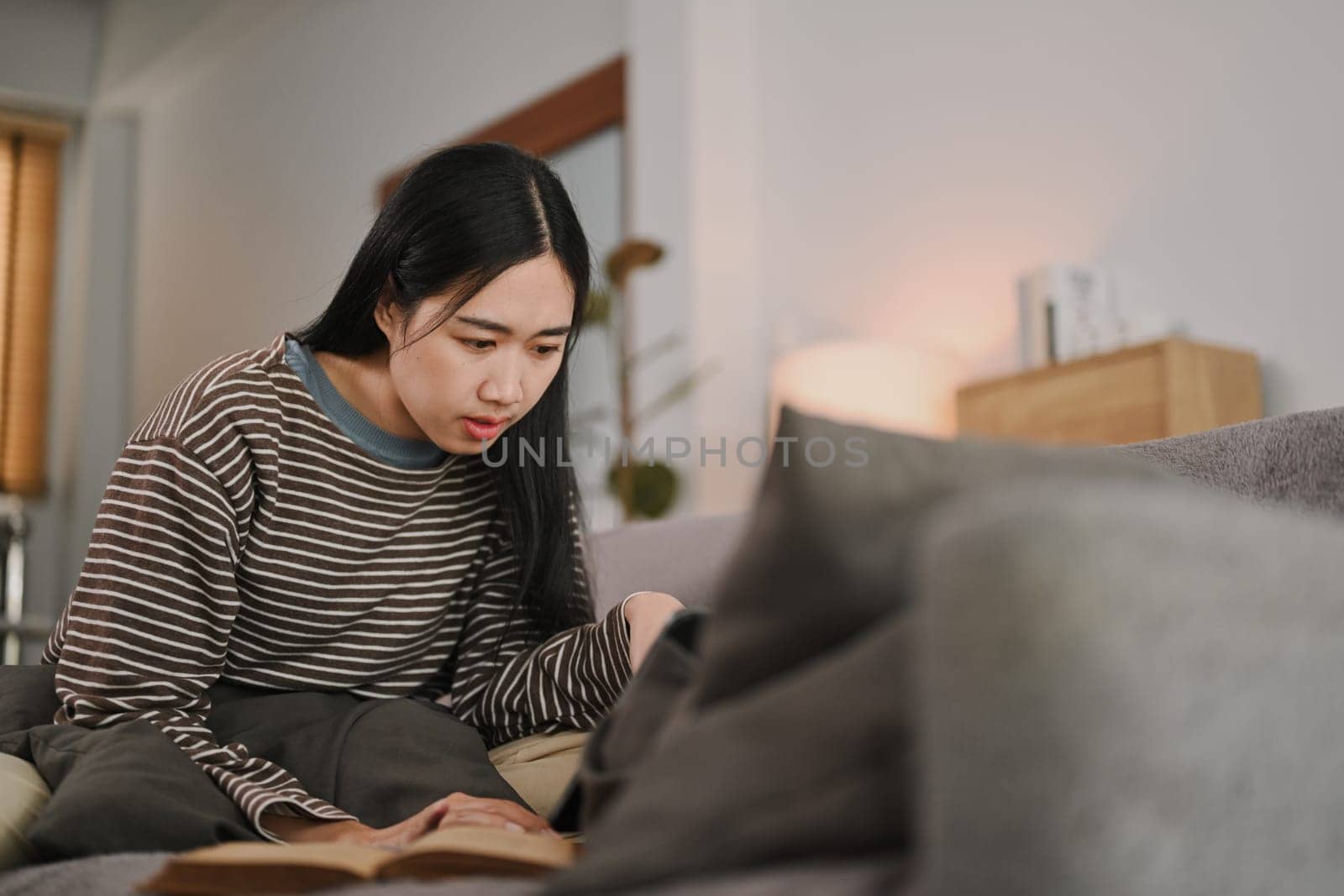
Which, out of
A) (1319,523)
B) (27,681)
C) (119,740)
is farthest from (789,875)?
(27,681)

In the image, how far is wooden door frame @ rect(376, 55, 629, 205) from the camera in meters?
3.80

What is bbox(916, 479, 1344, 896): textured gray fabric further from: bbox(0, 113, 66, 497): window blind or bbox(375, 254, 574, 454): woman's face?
bbox(0, 113, 66, 497): window blind

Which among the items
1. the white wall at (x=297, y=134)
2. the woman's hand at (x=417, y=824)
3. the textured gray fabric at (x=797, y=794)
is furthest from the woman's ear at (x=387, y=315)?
the white wall at (x=297, y=134)

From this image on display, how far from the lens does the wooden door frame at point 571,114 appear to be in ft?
12.5

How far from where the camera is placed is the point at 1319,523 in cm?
48

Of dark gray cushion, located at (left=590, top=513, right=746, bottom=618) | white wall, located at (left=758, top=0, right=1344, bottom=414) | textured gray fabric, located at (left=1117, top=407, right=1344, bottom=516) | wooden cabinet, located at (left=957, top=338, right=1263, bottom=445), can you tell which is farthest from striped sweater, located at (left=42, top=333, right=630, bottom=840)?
white wall, located at (left=758, top=0, right=1344, bottom=414)

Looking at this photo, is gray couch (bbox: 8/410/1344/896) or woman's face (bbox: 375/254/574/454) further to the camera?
woman's face (bbox: 375/254/574/454)

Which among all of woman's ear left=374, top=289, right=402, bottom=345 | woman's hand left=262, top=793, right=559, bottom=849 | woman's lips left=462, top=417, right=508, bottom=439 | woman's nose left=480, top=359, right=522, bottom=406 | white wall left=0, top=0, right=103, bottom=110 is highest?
white wall left=0, top=0, right=103, bottom=110

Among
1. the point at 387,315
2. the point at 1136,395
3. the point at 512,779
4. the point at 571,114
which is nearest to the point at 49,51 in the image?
the point at 571,114

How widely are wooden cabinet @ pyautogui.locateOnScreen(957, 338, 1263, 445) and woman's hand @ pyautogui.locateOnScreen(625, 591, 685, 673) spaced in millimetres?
1323

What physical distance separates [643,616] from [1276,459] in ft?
1.64

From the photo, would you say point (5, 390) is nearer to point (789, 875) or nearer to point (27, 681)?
point (27, 681)

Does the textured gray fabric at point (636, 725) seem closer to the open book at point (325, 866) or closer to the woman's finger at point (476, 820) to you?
the open book at point (325, 866)

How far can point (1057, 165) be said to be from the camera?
9.39 feet
